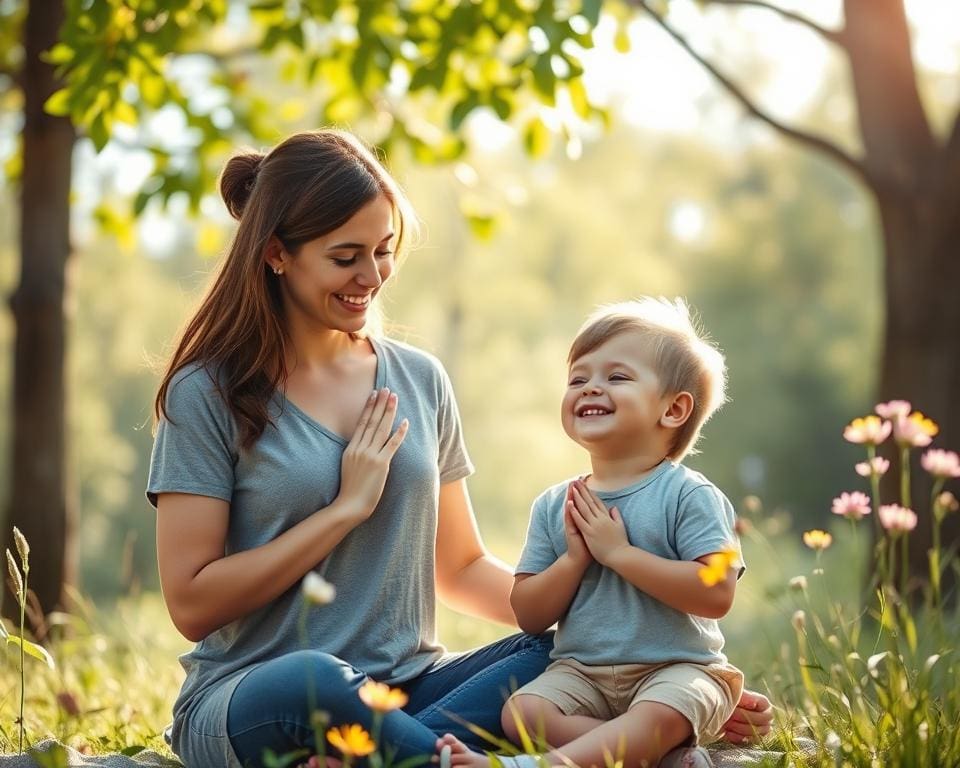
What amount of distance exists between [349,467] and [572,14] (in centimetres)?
180

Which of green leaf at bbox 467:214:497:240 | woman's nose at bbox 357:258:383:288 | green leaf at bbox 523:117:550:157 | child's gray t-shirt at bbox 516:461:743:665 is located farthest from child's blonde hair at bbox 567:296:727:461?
green leaf at bbox 467:214:497:240

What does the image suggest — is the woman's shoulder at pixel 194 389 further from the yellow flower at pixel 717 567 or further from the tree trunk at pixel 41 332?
the tree trunk at pixel 41 332

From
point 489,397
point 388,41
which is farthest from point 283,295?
point 489,397

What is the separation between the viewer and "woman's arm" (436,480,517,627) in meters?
2.89

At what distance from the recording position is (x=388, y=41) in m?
4.49

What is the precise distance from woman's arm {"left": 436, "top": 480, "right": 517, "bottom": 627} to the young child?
0.91 feet

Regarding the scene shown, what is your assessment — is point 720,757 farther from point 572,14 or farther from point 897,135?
point 897,135

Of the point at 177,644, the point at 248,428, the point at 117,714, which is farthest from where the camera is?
the point at 177,644

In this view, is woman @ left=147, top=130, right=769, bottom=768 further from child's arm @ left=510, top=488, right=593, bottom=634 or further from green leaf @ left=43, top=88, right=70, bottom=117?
green leaf @ left=43, top=88, right=70, bottom=117

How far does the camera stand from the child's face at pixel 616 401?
248cm

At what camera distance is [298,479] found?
252cm

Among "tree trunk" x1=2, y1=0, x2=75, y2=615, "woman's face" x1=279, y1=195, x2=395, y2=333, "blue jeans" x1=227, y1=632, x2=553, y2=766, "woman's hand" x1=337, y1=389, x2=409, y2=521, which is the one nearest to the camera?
"blue jeans" x1=227, y1=632, x2=553, y2=766

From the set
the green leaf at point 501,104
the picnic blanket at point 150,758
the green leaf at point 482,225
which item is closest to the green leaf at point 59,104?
the green leaf at point 501,104

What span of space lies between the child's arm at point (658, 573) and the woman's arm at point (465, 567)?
0.50 m
